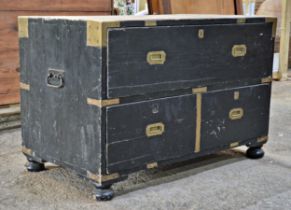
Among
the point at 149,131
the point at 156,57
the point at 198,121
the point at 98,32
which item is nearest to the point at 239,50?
the point at 198,121

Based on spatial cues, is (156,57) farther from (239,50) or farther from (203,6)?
(203,6)

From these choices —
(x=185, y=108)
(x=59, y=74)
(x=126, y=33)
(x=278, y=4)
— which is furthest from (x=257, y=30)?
(x=278, y=4)

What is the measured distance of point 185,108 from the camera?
2.26 m

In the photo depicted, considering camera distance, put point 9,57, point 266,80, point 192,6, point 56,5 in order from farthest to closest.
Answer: point 192,6 → point 56,5 → point 9,57 → point 266,80

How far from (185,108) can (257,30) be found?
1.84 feet

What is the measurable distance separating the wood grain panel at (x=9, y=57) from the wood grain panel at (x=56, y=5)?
0.10 feet

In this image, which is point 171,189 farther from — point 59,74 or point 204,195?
point 59,74

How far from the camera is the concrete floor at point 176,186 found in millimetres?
2061

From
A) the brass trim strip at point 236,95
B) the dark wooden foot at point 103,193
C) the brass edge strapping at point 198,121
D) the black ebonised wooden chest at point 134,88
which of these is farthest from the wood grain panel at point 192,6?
the dark wooden foot at point 103,193

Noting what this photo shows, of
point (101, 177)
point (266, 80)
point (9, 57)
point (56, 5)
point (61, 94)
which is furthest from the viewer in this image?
point (56, 5)

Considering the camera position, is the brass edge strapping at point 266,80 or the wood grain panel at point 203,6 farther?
the wood grain panel at point 203,6

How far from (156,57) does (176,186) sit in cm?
59

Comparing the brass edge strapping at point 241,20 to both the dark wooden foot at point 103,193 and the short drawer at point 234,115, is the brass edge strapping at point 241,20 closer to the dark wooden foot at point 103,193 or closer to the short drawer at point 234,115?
the short drawer at point 234,115

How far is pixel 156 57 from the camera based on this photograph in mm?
2117
